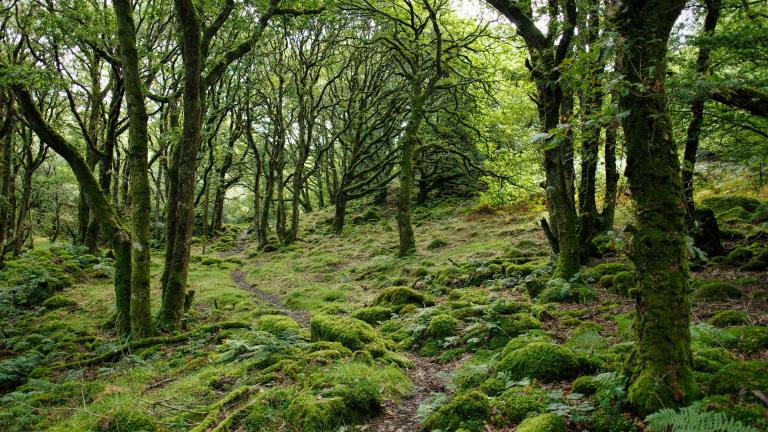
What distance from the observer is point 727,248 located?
9328 mm

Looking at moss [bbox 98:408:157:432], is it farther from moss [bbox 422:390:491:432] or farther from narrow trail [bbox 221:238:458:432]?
moss [bbox 422:390:491:432]

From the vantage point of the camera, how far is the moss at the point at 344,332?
6.80m

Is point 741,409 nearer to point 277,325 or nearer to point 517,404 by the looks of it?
point 517,404

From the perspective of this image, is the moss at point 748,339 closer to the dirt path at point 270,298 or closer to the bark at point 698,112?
the bark at point 698,112

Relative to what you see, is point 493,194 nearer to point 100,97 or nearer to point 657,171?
point 657,171

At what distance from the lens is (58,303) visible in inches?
A: 510

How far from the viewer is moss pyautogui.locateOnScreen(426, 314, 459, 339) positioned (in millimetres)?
7359

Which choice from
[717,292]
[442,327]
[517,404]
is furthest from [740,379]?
[442,327]

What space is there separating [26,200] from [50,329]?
909cm

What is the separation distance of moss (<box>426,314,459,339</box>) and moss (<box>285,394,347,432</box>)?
3.00 m

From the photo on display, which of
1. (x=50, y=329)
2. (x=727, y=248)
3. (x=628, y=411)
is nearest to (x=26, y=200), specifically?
(x=50, y=329)

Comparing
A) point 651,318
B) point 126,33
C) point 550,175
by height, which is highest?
point 126,33

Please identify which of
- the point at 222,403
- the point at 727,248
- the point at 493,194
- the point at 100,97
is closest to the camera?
the point at 222,403

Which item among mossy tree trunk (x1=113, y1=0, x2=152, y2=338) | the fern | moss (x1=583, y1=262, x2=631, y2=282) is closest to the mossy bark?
moss (x1=583, y1=262, x2=631, y2=282)
